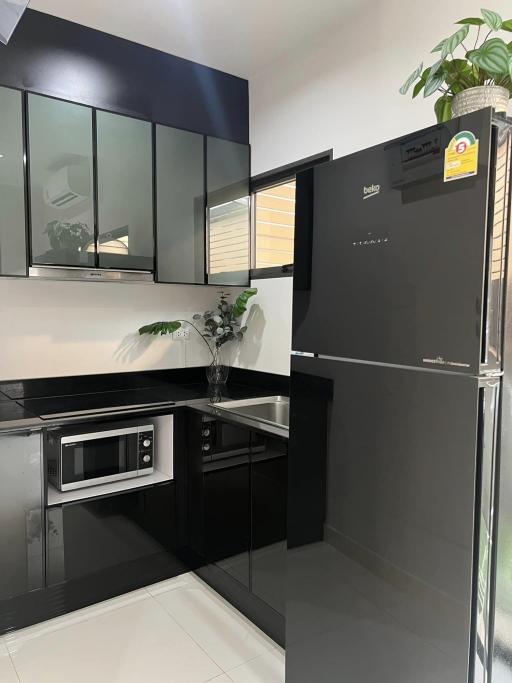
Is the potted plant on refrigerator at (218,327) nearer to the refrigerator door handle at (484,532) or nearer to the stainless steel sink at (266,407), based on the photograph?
the stainless steel sink at (266,407)

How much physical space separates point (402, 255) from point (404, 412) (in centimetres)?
40

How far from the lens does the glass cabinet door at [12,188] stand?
2.26 m

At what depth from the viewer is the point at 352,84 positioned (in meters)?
2.43

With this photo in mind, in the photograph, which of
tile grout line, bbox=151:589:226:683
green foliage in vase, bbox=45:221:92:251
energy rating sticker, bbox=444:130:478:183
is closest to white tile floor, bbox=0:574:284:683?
tile grout line, bbox=151:589:226:683

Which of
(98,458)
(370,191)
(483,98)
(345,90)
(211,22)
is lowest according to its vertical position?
(98,458)

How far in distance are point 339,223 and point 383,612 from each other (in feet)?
3.58

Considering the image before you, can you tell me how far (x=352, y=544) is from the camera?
4.72 feet

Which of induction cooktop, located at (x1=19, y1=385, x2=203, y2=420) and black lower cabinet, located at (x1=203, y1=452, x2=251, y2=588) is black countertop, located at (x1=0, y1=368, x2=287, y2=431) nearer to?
induction cooktop, located at (x1=19, y1=385, x2=203, y2=420)

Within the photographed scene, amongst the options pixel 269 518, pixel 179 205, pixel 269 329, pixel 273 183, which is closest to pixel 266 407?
pixel 269 329

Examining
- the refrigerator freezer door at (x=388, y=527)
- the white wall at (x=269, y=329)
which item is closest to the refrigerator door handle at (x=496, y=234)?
the refrigerator freezer door at (x=388, y=527)

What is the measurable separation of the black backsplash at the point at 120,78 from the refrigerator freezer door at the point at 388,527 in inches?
77.4

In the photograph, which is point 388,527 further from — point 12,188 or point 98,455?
point 12,188

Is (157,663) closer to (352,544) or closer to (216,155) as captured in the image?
(352,544)

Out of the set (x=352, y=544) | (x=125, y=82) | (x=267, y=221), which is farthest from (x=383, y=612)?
(x=125, y=82)
